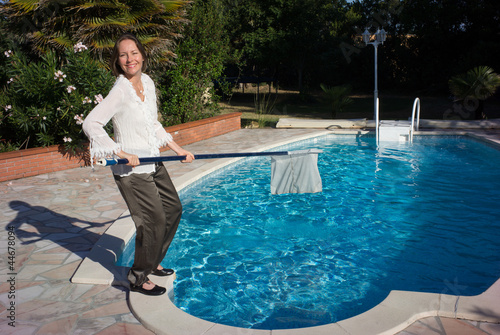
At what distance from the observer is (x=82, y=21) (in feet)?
34.9

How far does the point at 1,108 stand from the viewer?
31.5 ft

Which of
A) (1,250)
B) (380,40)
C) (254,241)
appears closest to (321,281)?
(254,241)

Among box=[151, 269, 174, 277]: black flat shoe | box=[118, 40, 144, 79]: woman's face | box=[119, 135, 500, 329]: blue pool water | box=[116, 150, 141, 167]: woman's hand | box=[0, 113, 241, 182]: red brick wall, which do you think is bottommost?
box=[119, 135, 500, 329]: blue pool water

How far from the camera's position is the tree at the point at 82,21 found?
10281 millimetres

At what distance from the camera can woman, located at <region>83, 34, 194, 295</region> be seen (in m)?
3.27

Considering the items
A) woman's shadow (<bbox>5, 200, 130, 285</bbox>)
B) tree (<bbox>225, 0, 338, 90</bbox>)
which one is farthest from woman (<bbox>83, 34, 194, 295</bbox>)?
tree (<bbox>225, 0, 338, 90</bbox>)

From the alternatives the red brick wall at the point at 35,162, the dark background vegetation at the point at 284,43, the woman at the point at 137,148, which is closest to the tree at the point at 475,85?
the dark background vegetation at the point at 284,43

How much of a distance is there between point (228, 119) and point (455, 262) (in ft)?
32.8

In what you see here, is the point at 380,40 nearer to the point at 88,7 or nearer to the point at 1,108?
the point at 88,7

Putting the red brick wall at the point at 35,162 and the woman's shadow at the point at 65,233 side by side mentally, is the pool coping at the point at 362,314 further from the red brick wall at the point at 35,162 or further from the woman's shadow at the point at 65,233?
the red brick wall at the point at 35,162

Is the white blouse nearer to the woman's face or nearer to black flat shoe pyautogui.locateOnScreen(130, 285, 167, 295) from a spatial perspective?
the woman's face

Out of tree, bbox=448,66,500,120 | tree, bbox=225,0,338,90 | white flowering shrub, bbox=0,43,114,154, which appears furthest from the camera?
tree, bbox=225,0,338,90

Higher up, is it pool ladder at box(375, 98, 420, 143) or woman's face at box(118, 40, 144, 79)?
woman's face at box(118, 40, 144, 79)

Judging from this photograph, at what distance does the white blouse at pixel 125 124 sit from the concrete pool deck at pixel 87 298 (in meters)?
1.22
